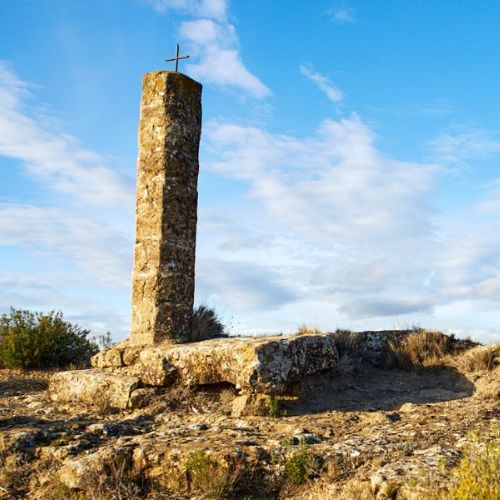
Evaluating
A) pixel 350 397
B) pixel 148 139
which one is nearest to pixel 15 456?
pixel 350 397

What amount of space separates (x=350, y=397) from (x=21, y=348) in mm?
7323

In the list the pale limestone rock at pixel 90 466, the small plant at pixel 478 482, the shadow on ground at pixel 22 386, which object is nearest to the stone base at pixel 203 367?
the shadow on ground at pixel 22 386

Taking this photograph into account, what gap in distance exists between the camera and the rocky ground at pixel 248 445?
539cm

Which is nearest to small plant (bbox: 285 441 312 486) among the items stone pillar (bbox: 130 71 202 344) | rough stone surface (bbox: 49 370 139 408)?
rough stone surface (bbox: 49 370 139 408)

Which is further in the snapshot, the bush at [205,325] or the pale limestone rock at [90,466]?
the bush at [205,325]

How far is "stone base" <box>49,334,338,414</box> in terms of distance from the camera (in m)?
7.77

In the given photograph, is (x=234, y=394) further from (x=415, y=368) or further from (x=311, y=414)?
(x=415, y=368)

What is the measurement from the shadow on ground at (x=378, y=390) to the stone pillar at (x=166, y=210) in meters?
2.34

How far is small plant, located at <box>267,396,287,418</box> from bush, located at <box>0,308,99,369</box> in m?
6.12

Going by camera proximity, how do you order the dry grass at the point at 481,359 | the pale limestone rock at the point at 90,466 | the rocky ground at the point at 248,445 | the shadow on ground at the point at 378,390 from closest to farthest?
the rocky ground at the point at 248,445 → the pale limestone rock at the point at 90,466 → the shadow on ground at the point at 378,390 → the dry grass at the point at 481,359

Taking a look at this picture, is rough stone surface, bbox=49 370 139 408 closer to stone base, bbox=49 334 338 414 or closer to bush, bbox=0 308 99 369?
stone base, bbox=49 334 338 414

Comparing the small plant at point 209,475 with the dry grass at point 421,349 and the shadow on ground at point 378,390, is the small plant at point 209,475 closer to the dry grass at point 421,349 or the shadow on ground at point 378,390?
the shadow on ground at point 378,390

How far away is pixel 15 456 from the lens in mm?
6355

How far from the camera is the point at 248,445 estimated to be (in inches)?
235
